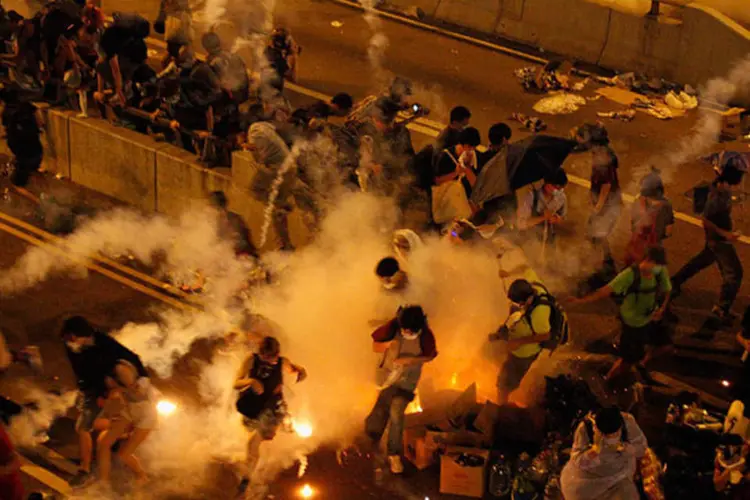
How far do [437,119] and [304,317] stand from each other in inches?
203

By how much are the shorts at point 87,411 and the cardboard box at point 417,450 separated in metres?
2.52

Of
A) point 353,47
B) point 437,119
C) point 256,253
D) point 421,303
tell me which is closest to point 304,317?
point 256,253

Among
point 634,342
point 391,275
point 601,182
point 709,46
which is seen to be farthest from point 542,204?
point 709,46

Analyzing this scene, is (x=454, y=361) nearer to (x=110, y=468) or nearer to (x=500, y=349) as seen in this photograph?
(x=500, y=349)

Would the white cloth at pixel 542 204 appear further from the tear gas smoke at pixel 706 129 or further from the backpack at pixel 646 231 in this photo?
the tear gas smoke at pixel 706 129

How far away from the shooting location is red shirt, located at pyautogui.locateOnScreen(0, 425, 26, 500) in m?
7.78

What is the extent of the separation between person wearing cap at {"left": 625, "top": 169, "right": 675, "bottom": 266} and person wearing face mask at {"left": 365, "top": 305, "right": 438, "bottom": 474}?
8.55 ft

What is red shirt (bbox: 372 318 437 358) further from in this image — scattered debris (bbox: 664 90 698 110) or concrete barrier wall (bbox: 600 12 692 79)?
concrete barrier wall (bbox: 600 12 692 79)

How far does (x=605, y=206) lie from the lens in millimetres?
10977

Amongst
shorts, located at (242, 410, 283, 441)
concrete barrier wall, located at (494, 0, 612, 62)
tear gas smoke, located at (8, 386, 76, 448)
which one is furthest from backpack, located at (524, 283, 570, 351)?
concrete barrier wall, located at (494, 0, 612, 62)

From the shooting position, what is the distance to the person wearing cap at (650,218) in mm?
10047

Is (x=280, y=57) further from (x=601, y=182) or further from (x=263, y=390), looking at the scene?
(x=263, y=390)

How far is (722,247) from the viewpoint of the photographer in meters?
10.5

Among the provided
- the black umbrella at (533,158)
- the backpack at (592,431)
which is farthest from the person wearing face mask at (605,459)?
the black umbrella at (533,158)
